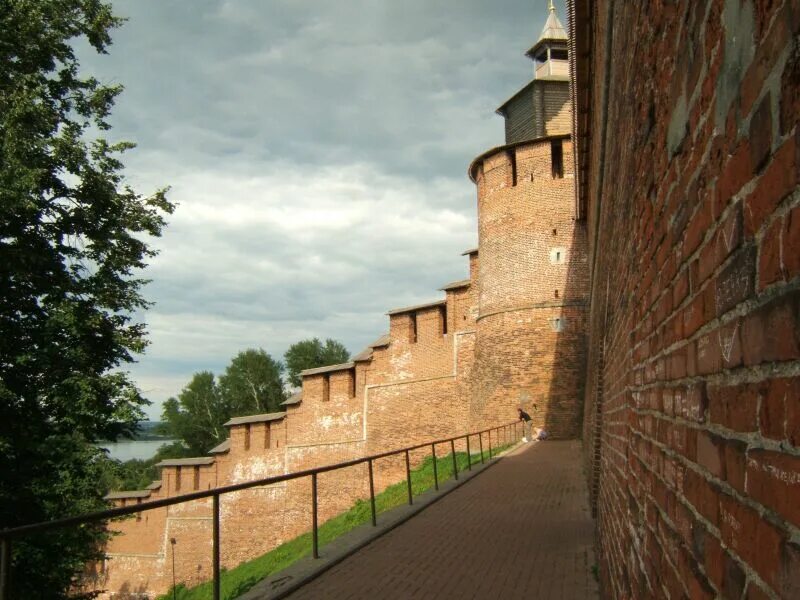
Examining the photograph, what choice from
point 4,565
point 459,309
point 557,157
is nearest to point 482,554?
point 4,565

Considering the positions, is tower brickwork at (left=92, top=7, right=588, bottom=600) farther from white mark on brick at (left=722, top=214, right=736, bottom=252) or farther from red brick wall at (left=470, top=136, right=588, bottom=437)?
white mark on brick at (left=722, top=214, right=736, bottom=252)

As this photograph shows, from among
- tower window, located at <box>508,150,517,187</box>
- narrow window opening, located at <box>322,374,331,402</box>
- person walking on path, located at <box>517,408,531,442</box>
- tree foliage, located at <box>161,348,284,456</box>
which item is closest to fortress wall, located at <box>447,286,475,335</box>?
tower window, located at <box>508,150,517,187</box>

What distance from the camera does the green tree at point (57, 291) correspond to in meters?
10.5

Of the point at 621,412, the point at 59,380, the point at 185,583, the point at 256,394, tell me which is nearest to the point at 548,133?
the point at 59,380

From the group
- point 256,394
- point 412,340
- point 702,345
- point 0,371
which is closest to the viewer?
point 702,345

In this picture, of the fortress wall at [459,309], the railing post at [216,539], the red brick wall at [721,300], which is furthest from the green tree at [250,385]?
the red brick wall at [721,300]

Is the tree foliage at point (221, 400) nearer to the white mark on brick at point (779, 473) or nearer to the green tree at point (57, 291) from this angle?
the green tree at point (57, 291)

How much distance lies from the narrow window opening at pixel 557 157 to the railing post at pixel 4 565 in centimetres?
2039

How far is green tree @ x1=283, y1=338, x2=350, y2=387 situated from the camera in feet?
206

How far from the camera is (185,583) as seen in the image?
6.96 meters

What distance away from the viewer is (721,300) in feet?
3.54

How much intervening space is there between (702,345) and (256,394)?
194ft

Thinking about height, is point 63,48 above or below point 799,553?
above

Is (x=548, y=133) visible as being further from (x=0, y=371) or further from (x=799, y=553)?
(x=799, y=553)
